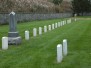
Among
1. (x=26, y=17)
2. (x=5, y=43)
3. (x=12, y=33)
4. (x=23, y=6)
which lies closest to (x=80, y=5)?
(x=23, y=6)

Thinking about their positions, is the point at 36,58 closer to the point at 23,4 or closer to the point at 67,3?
the point at 23,4

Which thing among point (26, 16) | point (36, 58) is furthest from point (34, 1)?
point (36, 58)

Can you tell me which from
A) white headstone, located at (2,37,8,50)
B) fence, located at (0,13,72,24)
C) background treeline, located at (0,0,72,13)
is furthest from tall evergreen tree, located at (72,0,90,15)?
white headstone, located at (2,37,8,50)

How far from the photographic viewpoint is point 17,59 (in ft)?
45.5

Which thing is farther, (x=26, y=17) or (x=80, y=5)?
(x=80, y=5)

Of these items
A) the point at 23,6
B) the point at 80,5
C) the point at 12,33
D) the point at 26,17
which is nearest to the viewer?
the point at 12,33

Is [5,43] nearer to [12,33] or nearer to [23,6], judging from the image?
[12,33]

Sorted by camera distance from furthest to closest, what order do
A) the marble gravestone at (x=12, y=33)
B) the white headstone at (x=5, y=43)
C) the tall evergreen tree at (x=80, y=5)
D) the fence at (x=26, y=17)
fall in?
the tall evergreen tree at (x=80, y=5)
the fence at (x=26, y=17)
the marble gravestone at (x=12, y=33)
the white headstone at (x=5, y=43)

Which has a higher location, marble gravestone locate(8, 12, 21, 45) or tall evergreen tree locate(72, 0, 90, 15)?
marble gravestone locate(8, 12, 21, 45)

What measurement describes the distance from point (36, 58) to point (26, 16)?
153 feet

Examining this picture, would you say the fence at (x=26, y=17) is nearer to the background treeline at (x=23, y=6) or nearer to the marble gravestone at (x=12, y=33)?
the background treeline at (x=23, y=6)

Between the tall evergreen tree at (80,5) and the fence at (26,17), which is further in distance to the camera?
the tall evergreen tree at (80,5)

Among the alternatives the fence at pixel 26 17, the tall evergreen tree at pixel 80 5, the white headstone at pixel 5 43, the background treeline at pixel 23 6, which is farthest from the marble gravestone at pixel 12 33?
the tall evergreen tree at pixel 80 5

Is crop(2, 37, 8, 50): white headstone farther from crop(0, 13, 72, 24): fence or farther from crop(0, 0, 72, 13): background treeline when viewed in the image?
crop(0, 0, 72, 13): background treeline
